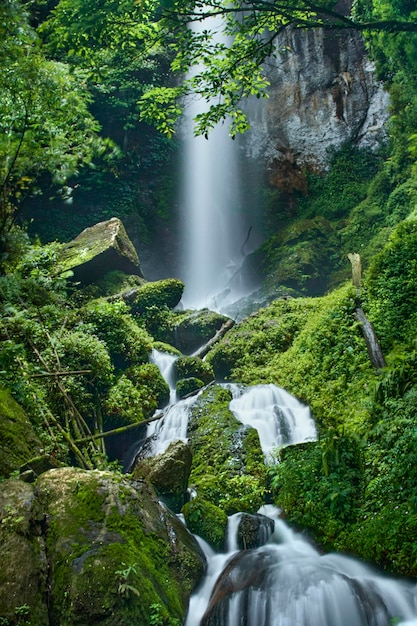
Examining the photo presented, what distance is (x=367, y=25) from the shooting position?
5797 millimetres

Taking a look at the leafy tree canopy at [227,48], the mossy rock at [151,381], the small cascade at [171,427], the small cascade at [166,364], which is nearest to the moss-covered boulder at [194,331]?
the small cascade at [166,364]

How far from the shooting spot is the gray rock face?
20.8m

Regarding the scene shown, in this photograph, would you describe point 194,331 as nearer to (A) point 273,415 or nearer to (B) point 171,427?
(B) point 171,427

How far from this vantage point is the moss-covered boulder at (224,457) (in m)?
7.52

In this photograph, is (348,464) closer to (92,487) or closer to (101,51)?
(92,487)

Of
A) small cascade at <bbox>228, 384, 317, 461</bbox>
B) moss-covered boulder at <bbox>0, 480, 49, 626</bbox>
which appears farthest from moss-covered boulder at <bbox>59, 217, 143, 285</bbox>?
moss-covered boulder at <bbox>0, 480, 49, 626</bbox>

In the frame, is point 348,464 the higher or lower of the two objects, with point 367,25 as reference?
lower

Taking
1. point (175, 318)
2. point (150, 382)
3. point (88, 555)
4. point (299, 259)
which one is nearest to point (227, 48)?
point (88, 555)

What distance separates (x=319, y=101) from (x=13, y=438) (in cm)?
2125

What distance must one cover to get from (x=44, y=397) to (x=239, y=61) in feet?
19.7

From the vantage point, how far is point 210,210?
82.2 feet

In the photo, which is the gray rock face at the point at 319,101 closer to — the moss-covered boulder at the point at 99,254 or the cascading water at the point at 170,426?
the moss-covered boulder at the point at 99,254

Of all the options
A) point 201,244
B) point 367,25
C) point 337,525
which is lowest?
point 337,525

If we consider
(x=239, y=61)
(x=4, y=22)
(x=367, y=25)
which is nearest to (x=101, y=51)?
(x=4, y=22)
